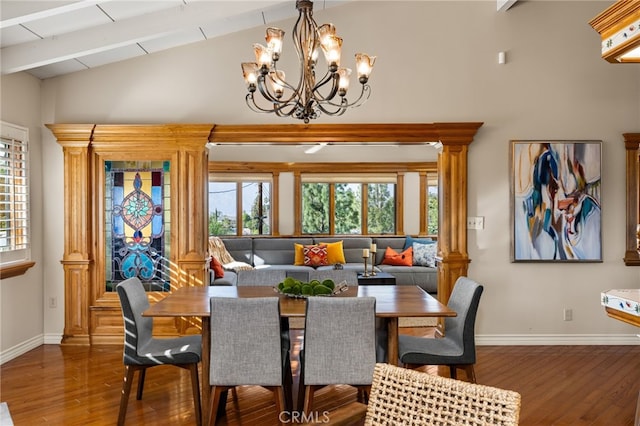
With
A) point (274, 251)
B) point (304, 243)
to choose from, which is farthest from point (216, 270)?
point (304, 243)

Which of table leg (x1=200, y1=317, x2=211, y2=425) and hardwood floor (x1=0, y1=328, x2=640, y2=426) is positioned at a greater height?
table leg (x1=200, y1=317, x2=211, y2=425)

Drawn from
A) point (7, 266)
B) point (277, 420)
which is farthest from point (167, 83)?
point (277, 420)

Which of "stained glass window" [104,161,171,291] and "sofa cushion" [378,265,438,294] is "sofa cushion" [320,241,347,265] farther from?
"stained glass window" [104,161,171,291]

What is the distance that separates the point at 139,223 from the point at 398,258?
4.01 meters

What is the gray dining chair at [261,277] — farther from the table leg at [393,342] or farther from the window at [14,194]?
the window at [14,194]

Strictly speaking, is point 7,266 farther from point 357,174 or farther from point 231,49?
point 357,174

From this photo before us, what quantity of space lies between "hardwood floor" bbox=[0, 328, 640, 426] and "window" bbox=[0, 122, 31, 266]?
3.19ft

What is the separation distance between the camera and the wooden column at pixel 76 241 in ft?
16.0

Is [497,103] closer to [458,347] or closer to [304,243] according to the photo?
[458,347]

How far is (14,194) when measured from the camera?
4488mm

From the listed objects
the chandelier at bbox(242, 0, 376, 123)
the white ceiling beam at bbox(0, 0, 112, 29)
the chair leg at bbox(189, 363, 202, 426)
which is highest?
the white ceiling beam at bbox(0, 0, 112, 29)

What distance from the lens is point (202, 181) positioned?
4.93 meters

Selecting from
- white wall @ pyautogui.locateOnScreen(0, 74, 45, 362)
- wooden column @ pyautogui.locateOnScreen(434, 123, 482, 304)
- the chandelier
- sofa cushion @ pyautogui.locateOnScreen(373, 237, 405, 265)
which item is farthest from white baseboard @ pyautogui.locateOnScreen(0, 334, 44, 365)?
sofa cushion @ pyautogui.locateOnScreen(373, 237, 405, 265)

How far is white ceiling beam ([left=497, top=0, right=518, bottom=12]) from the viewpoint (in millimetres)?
4780
